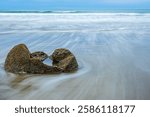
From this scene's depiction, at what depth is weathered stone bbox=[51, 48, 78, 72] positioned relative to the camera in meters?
7.66

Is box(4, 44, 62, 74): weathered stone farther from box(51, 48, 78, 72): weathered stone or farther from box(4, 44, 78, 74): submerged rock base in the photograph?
box(51, 48, 78, 72): weathered stone

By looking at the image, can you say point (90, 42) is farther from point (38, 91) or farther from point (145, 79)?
point (38, 91)

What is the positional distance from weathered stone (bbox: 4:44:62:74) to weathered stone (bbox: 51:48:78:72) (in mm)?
210

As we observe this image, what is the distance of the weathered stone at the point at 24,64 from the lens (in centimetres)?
745

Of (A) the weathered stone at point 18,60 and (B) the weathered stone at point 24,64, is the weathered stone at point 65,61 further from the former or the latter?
(A) the weathered stone at point 18,60

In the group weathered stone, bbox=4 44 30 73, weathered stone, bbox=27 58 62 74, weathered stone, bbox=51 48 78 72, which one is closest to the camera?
weathered stone, bbox=27 58 62 74

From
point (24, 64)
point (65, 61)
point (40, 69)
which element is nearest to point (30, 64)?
point (24, 64)

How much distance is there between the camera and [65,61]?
7863 millimetres

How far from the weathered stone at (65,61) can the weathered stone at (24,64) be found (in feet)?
0.69

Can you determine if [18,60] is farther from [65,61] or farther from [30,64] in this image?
[65,61]

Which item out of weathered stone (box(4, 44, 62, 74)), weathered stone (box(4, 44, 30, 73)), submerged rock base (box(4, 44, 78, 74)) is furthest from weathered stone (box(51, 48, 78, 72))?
weathered stone (box(4, 44, 30, 73))

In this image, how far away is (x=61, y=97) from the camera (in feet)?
19.0

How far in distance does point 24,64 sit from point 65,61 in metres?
0.89

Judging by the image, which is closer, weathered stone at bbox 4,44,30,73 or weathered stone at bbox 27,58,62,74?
weathered stone at bbox 27,58,62,74
